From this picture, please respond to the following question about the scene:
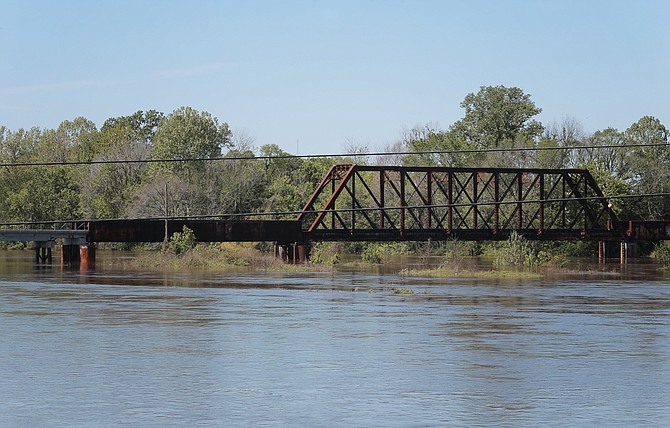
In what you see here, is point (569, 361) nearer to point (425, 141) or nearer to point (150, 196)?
point (150, 196)

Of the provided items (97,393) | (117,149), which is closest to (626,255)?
(117,149)

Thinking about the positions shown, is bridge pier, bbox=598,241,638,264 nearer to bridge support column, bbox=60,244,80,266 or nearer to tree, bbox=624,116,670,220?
tree, bbox=624,116,670,220

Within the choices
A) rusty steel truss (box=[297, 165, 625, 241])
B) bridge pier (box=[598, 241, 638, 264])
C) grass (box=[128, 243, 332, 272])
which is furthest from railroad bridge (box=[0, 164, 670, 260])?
grass (box=[128, 243, 332, 272])

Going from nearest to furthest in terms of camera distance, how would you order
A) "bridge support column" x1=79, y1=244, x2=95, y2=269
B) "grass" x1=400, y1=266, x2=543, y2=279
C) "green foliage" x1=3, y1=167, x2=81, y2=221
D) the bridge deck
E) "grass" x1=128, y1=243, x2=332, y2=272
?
"grass" x1=400, y1=266, x2=543, y2=279, "grass" x1=128, y1=243, x2=332, y2=272, "bridge support column" x1=79, y1=244, x2=95, y2=269, the bridge deck, "green foliage" x1=3, y1=167, x2=81, y2=221

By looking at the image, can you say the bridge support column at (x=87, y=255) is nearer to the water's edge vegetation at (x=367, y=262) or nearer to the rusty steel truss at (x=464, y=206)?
the water's edge vegetation at (x=367, y=262)

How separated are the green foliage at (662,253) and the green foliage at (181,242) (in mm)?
33194

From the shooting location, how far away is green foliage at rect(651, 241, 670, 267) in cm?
7814

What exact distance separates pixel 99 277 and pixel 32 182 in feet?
228

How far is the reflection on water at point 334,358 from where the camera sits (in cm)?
1955

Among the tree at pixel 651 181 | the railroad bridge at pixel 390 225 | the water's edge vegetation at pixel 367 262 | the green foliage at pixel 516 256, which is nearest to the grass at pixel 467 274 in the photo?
the water's edge vegetation at pixel 367 262

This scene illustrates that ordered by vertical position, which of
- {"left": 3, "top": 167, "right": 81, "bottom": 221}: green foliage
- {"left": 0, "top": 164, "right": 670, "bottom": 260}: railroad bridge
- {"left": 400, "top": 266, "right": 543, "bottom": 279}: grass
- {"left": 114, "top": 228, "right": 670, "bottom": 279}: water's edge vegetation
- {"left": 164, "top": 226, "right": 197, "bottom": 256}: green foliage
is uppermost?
{"left": 3, "top": 167, "right": 81, "bottom": 221}: green foliage

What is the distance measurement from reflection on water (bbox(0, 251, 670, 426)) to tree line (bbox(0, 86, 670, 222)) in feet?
192

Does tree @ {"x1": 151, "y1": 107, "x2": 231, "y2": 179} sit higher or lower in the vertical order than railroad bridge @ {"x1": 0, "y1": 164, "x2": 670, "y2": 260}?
higher

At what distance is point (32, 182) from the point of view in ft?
409
